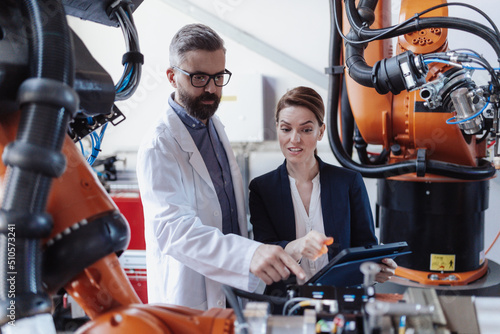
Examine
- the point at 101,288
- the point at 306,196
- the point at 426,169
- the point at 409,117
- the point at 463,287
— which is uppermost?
the point at 409,117

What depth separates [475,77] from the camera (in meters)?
2.75

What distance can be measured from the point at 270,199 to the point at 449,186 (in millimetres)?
789

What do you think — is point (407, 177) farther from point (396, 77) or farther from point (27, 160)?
point (27, 160)

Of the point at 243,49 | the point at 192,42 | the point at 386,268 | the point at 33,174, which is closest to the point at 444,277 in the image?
the point at 386,268

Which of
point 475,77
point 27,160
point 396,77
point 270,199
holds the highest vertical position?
point 475,77

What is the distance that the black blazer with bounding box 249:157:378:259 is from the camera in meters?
1.58

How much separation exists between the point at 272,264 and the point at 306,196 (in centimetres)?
65

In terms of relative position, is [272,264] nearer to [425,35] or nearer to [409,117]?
[409,117]

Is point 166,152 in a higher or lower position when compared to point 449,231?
higher

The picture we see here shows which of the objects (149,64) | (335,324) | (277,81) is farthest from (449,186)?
(149,64)

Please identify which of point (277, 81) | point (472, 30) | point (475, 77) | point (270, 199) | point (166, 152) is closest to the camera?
point (472, 30)

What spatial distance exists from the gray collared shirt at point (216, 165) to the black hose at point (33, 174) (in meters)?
0.94

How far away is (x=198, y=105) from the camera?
1553 millimetres

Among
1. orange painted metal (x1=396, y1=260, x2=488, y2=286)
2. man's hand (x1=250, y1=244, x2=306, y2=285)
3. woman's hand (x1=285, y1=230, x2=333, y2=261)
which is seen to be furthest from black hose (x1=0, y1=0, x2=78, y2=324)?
orange painted metal (x1=396, y1=260, x2=488, y2=286)
